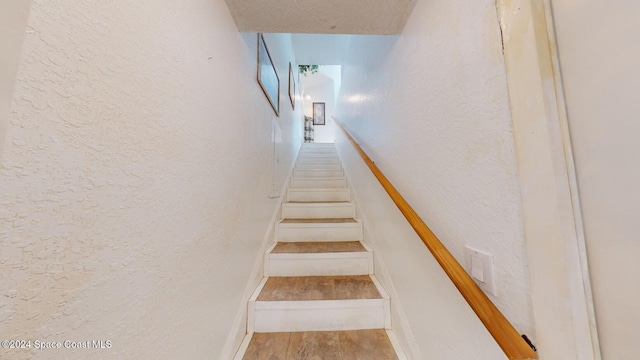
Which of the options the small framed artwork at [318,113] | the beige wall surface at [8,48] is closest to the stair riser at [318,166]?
the beige wall surface at [8,48]

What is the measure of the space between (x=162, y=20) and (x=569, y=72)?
98 cm

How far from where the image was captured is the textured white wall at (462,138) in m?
0.56

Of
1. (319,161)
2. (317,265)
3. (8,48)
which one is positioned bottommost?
(317,265)

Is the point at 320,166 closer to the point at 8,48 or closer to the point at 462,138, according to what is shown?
the point at 462,138

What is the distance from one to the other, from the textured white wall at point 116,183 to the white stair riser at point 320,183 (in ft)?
6.38

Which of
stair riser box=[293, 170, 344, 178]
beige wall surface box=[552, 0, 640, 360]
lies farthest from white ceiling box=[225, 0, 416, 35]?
stair riser box=[293, 170, 344, 178]

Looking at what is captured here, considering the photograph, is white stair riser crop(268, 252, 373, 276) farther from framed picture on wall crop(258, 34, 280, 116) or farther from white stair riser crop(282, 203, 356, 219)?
framed picture on wall crop(258, 34, 280, 116)

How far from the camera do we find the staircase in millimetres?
1169

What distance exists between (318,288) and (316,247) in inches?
15.0

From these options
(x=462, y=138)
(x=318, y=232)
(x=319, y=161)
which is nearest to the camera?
(x=462, y=138)

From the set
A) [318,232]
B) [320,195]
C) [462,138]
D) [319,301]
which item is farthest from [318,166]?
[462,138]

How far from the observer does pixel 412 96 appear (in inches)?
43.1

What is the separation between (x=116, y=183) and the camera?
46cm

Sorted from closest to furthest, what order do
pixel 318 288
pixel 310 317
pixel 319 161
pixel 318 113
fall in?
1. pixel 310 317
2. pixel 318 288
3. pixel 319 161
4. pixel 318 113
